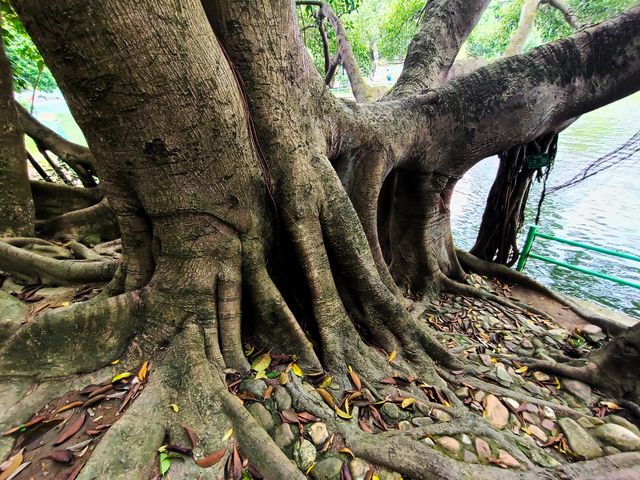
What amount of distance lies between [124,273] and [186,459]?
42.1 inches

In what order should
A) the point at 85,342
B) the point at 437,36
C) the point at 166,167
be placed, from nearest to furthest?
1. the point at 166,167
2. the point at 85,342
3. the point at 437,36

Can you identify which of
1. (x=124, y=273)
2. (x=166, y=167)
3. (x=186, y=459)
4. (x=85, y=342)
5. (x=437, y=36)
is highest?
(x=437, y=36)

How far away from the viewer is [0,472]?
3.97 feet

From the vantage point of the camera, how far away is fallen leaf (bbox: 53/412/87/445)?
1.33 meters

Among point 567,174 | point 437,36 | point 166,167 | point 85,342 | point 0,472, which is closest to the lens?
point 0,472

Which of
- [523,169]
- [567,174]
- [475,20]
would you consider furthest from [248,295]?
[567,174]

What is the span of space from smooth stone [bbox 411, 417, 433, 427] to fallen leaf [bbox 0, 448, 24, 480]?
171 centimetres

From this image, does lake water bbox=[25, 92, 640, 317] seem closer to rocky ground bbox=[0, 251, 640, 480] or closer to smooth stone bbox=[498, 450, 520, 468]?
rocky ground bbox=[0, 251, 640, 480]

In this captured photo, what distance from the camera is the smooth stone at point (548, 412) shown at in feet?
6.32

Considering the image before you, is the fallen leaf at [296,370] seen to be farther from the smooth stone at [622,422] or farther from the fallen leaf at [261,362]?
the smooth stone at [622,422]

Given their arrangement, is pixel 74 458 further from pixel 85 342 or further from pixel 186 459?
pixel 85 342

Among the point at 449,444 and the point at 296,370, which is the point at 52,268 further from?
the point at 449,444

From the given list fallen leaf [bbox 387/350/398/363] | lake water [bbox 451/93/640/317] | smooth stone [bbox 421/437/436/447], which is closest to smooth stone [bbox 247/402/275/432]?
smooth stone [bbox 421/437/436/447]

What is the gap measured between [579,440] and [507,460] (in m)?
0.60
